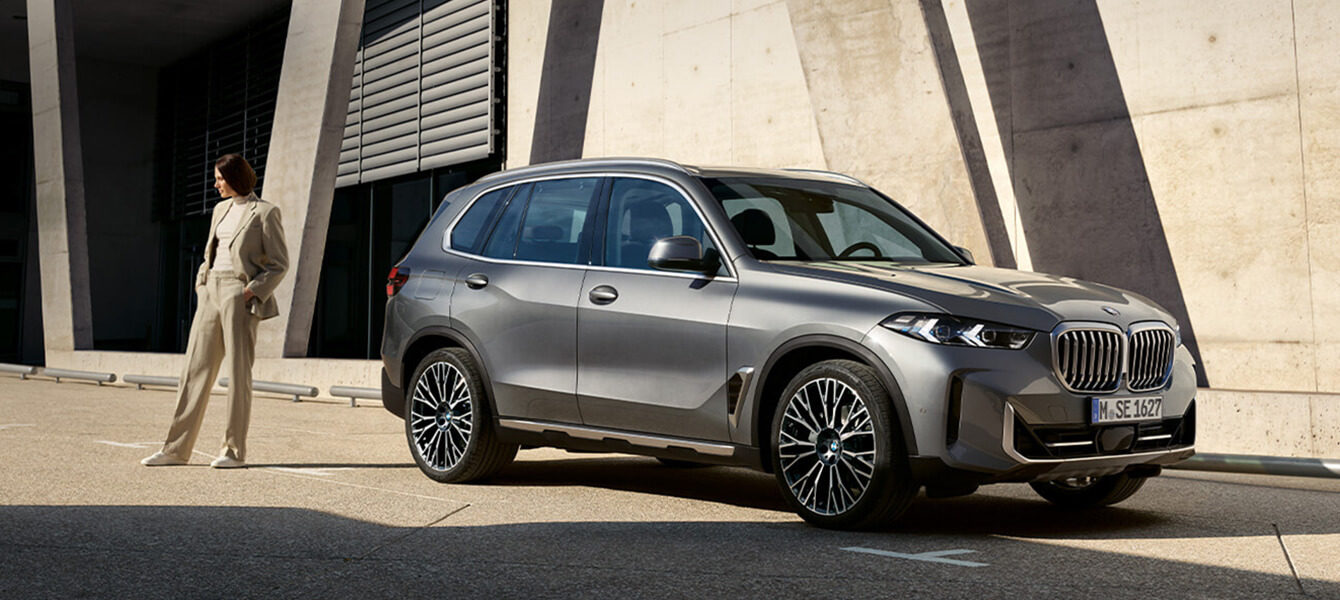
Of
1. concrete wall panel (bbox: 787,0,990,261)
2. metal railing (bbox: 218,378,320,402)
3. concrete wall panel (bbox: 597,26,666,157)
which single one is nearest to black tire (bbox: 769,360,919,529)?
concrete wall panel (bbox: 787,0,990,261)

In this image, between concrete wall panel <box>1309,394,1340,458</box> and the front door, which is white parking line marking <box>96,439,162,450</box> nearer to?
the front door

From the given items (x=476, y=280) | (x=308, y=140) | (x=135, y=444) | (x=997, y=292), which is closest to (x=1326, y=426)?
(x=997, y=292)

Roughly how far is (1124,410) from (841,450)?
4.03 feet

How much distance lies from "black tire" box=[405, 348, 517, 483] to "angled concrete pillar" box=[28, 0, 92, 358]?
21.3 metres

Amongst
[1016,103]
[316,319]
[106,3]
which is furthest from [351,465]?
[106,3]

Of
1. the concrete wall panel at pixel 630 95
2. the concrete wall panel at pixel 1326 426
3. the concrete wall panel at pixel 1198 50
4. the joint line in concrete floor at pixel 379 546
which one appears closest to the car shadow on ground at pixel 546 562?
the joint line in concrete floor at pixel 379 546

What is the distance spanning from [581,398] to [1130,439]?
270cm

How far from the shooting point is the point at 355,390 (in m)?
15.6

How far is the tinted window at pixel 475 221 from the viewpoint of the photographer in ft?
27.4

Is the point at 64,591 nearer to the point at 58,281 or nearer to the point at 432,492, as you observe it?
the point at 432,492

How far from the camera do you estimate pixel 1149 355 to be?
6348mm

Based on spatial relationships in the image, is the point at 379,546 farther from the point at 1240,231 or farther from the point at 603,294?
the point at 1240,231

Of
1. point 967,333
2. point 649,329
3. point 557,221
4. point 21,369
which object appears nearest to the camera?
point 967,333

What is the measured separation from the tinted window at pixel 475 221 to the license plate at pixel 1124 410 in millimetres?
3768
